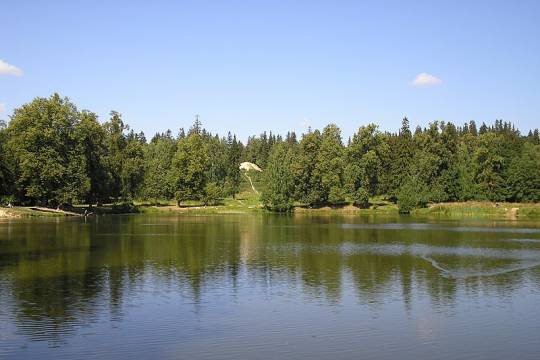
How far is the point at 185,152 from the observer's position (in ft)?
434

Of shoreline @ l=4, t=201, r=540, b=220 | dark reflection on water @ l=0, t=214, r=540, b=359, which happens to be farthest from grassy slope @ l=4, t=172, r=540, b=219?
dark reflection on water @ l=0, t=214, r=540, b=359

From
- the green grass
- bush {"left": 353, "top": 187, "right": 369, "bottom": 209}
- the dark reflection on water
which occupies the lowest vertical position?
the dark reflection on water

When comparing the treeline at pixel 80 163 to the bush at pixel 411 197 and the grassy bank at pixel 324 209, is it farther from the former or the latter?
the bush at pixel 411 197

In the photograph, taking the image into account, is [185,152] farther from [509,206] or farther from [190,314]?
[190,314]

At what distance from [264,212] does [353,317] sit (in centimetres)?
10371

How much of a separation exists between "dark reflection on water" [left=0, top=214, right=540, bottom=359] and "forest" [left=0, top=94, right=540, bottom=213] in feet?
191

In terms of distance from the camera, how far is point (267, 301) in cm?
2700

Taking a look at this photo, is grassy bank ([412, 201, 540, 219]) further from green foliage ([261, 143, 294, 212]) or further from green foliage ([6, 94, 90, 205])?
green foliage ([6, 94, 90, 205])

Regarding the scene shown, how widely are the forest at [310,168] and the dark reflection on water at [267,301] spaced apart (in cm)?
5817

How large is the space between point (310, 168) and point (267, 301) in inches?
4129

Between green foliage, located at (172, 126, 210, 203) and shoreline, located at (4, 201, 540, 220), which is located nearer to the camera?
shoreline, located at (4, 201, 540, 220)

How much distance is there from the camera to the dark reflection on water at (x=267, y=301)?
1939 cm

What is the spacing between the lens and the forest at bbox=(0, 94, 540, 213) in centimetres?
10356

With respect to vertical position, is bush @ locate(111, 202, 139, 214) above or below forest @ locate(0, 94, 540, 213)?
below
